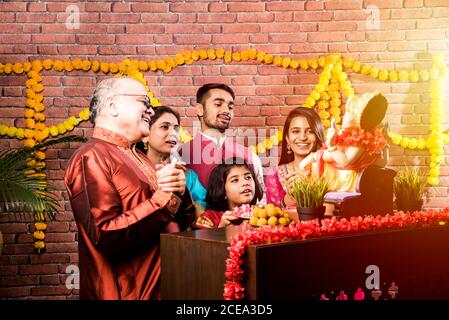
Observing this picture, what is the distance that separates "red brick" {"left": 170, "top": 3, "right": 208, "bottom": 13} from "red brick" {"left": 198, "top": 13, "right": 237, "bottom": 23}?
5 cm

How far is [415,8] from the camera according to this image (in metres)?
5.18

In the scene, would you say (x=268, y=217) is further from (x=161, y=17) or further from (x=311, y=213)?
(x=161, y=17)

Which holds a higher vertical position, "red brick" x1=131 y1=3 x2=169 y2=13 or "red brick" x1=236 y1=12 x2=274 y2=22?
"red brick" x1=131 y1=3 x2=169 y2=13

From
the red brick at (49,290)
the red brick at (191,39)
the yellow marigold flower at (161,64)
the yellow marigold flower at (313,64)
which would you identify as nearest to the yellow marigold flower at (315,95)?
the yellow marigold flower at (313,64)

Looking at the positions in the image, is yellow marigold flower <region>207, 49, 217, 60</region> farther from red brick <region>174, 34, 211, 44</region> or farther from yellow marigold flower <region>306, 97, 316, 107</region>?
yellow marigold flower <region>306, 97, 316, 107</region>

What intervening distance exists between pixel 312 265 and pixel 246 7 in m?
3.29

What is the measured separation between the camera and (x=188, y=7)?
5.08m

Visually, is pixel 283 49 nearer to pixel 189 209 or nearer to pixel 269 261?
pixel 189 209

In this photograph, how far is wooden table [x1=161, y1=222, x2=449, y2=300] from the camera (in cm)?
226

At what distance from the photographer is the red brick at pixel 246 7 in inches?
201

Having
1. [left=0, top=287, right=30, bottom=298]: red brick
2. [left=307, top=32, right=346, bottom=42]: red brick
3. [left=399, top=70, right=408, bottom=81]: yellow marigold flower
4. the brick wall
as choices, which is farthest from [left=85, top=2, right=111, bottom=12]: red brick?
[left=399, top=70, right=408, bottom=81]: yellow marigold flower

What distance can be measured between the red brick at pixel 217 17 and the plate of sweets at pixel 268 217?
8.99 ft

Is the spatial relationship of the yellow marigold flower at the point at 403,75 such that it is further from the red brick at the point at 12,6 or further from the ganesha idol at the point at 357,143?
the red brick at the point at 12,6

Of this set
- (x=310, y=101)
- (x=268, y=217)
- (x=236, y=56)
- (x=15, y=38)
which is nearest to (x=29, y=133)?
(x=15, y=38)
